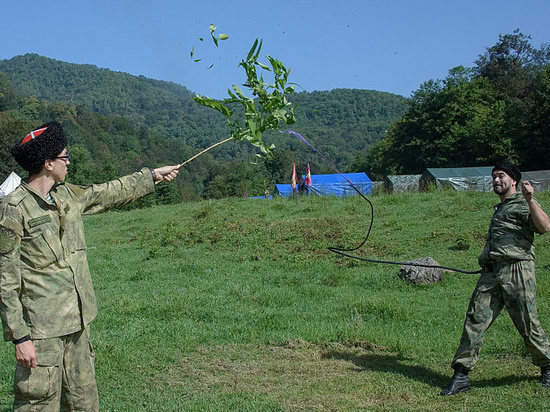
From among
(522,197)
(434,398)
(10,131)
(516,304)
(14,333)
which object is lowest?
(434,398)

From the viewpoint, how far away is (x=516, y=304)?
5.46 m

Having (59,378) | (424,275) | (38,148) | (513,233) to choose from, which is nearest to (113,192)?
(38,148)

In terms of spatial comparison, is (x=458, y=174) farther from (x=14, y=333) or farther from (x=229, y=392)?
(x=14, y=333)

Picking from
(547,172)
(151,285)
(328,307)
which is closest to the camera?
(328,307)

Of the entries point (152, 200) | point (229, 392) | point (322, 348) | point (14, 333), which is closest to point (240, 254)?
point (322, 348)

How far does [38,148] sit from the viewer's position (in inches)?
155

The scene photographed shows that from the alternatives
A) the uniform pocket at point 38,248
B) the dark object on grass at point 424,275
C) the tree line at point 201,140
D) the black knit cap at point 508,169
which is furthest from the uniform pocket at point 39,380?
the tree line at point 201,140

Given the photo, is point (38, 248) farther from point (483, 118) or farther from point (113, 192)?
point (483, 118)

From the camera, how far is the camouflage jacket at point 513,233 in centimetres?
551

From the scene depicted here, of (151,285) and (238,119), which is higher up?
(238,119)

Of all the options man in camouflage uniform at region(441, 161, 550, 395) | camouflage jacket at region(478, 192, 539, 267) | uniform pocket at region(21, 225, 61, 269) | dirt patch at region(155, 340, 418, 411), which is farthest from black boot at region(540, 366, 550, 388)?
uniform pocket at region(21, 225, 61, 269)

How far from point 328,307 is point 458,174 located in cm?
2878

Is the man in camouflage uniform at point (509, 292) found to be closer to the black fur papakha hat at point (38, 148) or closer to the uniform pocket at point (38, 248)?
the uniform pocket at point (38, 248)

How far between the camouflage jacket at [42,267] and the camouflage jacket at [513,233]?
4050mm
